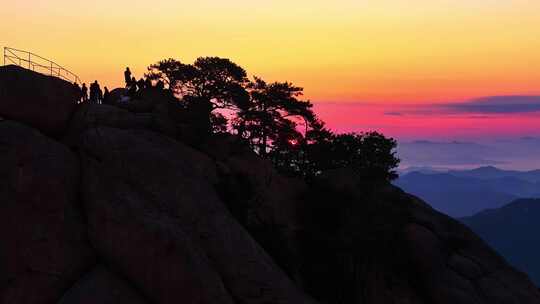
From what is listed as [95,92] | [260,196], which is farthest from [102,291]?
[95,92]

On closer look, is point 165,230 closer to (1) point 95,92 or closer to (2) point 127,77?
(1) point 95,92

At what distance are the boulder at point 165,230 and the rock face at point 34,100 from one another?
363 cm

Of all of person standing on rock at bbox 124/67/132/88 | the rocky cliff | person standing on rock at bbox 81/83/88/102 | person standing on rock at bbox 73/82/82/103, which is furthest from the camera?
person standing on rock at bbox 124/67/132/88

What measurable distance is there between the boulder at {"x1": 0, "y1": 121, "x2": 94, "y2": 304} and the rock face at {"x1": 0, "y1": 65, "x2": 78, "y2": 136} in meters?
2.72

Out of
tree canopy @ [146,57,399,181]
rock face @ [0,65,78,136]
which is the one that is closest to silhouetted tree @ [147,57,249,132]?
tree canopy @ [146,57,399,181]

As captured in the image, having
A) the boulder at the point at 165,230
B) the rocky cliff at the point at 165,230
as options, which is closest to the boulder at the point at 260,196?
the rocky cliff at the point at 165,230

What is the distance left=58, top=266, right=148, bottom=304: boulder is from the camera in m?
33.8

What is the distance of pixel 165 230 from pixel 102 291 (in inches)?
196

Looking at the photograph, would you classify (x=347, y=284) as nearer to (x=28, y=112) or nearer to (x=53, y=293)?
(x=53, y=293)

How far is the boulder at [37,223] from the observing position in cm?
3500

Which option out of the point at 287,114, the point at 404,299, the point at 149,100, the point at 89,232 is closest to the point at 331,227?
the point at 404,299

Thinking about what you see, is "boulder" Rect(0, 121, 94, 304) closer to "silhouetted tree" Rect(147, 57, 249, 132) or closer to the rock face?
the rock face

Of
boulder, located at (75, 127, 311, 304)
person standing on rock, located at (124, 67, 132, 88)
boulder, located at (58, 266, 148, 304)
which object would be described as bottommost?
boulder, located at (58, 266, 148, 304)

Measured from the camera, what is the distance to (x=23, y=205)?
36.1m
